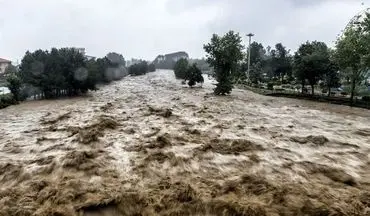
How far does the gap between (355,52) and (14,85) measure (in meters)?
34.7

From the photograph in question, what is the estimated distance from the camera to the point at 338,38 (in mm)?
37531

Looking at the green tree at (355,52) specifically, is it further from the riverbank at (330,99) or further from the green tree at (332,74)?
the green tree at (332,74)

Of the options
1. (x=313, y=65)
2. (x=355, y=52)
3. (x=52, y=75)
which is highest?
(x=355, y=52)

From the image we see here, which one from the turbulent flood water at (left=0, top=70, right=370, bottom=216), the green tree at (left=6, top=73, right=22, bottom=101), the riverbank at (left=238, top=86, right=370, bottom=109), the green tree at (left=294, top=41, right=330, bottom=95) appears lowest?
the riverbank at (left=238, top=86, right=370, bottom=109)

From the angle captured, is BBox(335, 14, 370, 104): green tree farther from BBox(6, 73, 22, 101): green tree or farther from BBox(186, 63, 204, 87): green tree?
BBox(6, 73, 22, 101): green tree

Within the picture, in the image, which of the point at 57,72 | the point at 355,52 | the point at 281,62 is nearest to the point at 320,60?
the point at 355,52

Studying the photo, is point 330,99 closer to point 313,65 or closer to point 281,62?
point 313,65

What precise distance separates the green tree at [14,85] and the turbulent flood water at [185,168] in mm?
17502

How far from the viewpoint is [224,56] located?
46.0 meters

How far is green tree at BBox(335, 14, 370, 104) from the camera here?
32.8 meters

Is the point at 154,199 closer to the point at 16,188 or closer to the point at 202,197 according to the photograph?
the point at 202,197

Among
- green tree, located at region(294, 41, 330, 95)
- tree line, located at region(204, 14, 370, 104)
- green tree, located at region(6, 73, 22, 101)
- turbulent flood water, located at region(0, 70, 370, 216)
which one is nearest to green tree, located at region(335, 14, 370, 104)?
tree line, located at region(204, 14, 370, 104)

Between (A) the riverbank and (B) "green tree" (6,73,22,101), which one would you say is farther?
(B) "green tree" (6,73,22,101)

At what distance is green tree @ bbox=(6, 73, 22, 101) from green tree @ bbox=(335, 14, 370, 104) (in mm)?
33182
